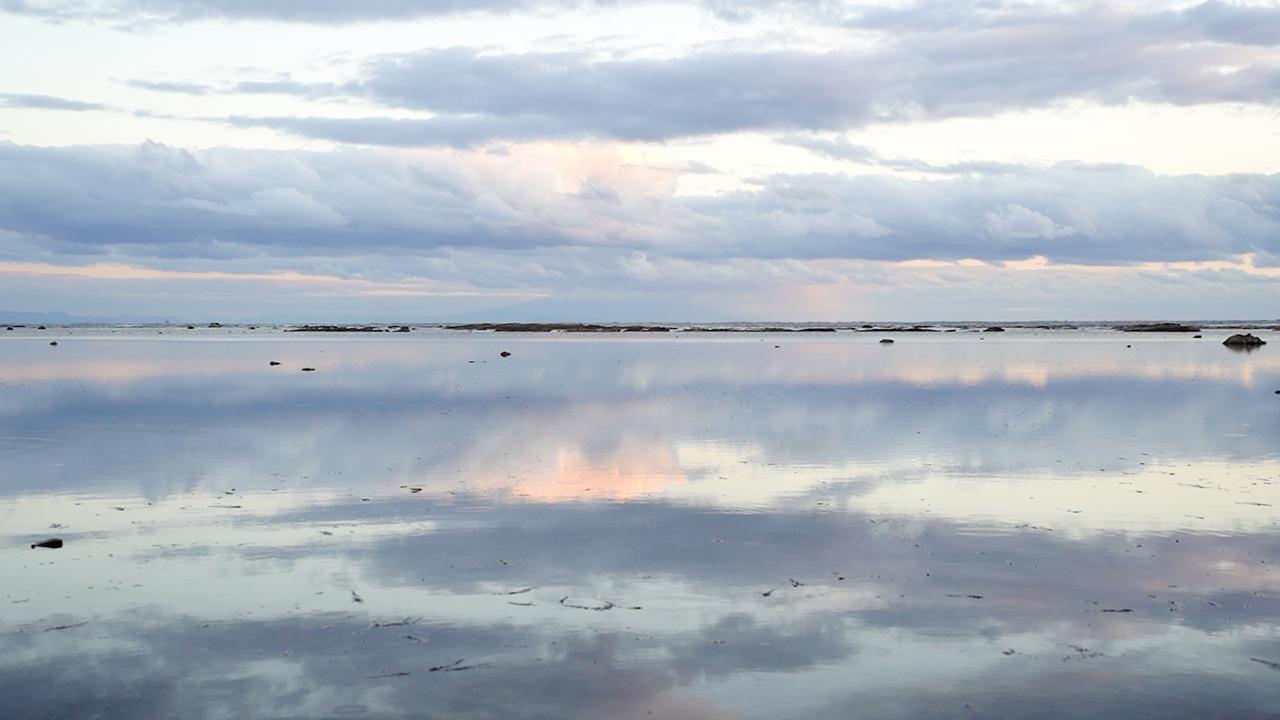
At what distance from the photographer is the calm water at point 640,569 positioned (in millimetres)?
8930

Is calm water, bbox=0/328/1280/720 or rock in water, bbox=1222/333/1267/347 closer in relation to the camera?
calm water, bbox=0/328/1280/720

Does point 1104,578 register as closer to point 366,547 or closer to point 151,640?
point 366,547

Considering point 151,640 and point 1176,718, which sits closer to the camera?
point 1176,718

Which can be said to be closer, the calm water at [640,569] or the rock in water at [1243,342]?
the calm water at [640,569]

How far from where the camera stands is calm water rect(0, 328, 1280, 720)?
8.93 metres

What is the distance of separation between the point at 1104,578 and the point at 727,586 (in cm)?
476

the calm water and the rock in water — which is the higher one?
the rock in water

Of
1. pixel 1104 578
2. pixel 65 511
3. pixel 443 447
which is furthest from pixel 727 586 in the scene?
pixel 443 447

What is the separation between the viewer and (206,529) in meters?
15.4

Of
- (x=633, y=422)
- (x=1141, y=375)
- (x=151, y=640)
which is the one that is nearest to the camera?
(x=151, y=640)

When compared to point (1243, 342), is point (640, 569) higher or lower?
lower

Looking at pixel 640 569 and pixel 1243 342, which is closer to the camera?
pixel 640 569

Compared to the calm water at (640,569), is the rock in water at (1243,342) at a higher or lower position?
higher

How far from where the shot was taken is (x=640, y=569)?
13.0m
